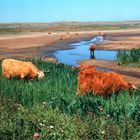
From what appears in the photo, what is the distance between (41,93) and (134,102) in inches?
114

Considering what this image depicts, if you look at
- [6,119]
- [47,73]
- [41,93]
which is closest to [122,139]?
[6,119]

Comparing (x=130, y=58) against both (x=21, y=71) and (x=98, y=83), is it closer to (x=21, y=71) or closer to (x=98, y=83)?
(x=21, y=71)

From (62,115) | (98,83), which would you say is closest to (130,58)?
(98,83)

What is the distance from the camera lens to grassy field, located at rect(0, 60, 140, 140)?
842cm

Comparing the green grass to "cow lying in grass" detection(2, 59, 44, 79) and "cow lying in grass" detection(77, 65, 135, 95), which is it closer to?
"cow lying in grass" detection(2, 59, 44, 79)

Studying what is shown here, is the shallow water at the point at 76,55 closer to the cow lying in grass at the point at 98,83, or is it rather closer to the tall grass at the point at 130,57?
the tall grass at the point at 130,57

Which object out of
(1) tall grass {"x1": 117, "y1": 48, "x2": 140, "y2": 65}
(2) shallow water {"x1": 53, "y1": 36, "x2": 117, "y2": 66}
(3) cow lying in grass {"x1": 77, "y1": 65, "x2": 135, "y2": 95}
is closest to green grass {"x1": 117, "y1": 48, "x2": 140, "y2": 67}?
(1) tall grass {"x1": 117, "y1": 48, "x2": 140, "y2": 65}

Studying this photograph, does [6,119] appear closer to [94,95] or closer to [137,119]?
[137,119]

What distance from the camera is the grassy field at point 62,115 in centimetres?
842

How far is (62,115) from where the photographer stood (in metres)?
9.98

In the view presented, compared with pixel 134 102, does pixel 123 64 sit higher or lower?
lower

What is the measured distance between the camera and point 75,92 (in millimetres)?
13008

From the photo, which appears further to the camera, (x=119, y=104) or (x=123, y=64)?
(x=123, y=64)

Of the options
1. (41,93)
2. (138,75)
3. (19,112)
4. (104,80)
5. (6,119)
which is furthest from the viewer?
(138,75)
